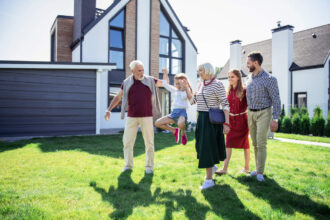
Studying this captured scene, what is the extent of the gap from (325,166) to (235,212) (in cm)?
363

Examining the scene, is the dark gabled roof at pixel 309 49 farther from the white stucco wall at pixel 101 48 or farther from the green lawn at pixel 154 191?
the green lawn at pixel 154 191

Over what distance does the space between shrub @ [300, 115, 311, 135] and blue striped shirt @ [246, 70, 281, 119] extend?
36.4 ft

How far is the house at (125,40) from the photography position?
45.8 ft

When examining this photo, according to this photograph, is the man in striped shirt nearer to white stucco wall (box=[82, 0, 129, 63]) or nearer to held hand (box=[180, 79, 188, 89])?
held hand (box=[180, 79, 188, 89])

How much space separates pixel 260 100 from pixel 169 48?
1319 centimetres

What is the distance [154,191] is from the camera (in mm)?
3658

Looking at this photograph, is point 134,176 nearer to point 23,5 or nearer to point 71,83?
point 71,83

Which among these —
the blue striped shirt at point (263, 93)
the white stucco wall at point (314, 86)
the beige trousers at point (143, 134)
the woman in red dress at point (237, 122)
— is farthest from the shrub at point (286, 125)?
the beige trousers at point (143, 134)

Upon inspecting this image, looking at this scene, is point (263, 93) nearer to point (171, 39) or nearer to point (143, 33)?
point (143, 33)

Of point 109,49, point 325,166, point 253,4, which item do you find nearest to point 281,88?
point 253,4


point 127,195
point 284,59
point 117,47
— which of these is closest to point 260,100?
point 127,195

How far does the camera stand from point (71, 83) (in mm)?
11273

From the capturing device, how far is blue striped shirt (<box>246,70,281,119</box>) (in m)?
Result: 3.96

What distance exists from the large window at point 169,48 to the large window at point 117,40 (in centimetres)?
260
